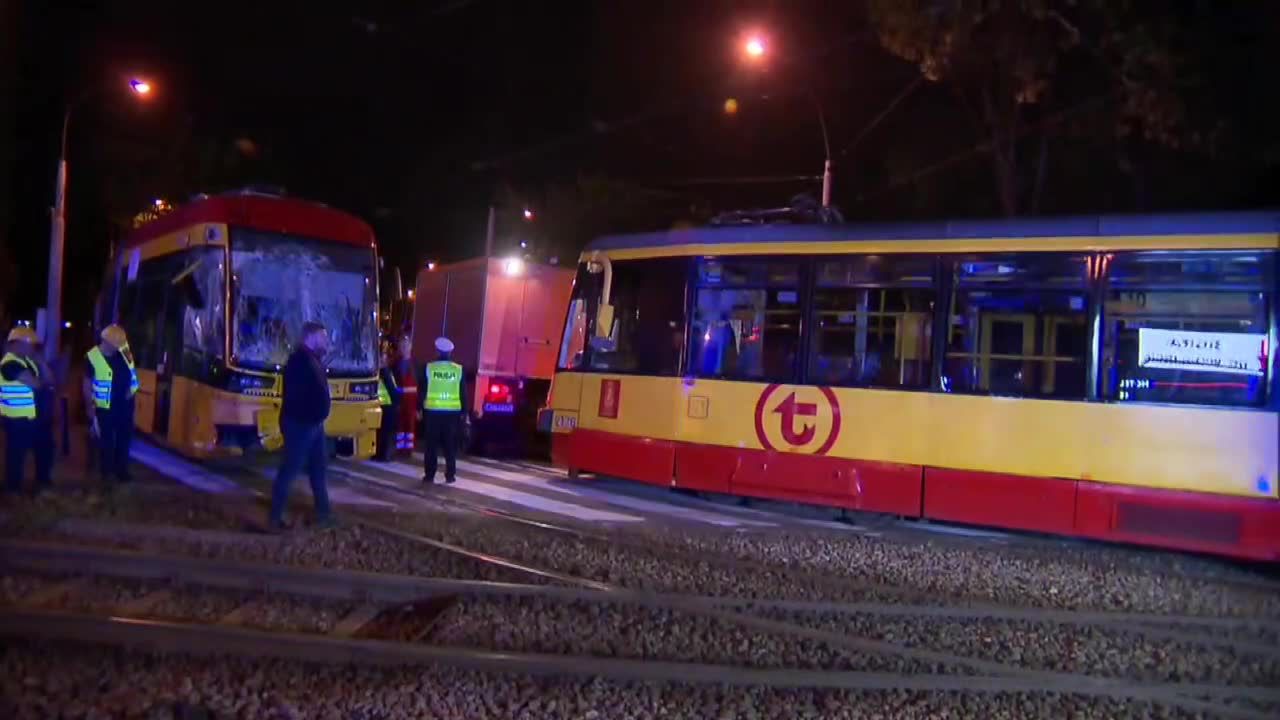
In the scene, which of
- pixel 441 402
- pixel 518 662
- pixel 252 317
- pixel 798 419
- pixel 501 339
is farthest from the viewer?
pixel 501 339

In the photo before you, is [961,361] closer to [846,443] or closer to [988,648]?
[846,443]

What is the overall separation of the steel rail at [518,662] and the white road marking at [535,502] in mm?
4659

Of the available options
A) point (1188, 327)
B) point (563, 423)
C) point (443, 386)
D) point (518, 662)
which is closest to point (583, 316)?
point (563, 423)

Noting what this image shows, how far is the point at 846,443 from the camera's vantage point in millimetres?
10359

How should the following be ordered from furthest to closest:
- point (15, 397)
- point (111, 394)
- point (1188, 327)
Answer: point (111, 394) < point (15, 397) < point (1188, 327)

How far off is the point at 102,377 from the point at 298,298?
252 centimetres

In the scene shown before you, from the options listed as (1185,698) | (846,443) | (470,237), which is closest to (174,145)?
(470,237)

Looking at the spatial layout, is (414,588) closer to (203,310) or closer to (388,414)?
(203,310)

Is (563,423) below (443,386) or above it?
below

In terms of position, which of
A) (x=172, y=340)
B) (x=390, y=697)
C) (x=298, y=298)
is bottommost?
(x=390, y=697)

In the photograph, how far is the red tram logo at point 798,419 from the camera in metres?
10.5

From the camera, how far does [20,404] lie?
10234 millimetres

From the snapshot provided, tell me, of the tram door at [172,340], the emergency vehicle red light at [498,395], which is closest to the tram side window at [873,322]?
the emergency vehicle red light at [498,395]

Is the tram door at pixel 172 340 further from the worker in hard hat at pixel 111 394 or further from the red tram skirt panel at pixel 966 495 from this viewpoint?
the red tram skirt panel at pixel 966 495
